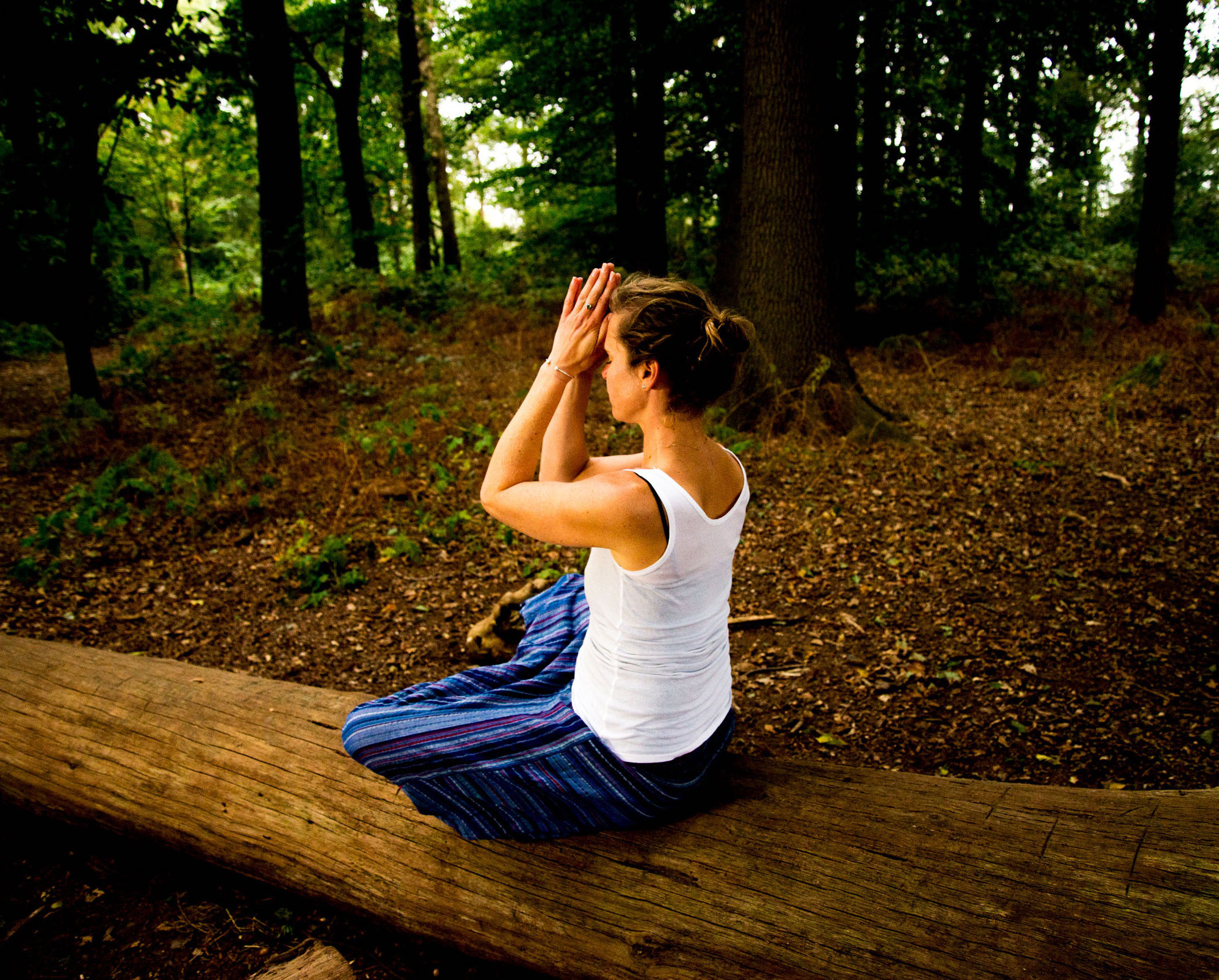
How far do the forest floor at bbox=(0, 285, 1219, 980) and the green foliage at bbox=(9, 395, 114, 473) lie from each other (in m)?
0.03

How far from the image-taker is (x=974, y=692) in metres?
3.32

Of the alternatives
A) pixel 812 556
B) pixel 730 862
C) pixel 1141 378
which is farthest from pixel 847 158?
pixel 730 862

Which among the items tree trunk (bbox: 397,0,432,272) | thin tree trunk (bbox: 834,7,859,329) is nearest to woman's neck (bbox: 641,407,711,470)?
thin tree trunk (bbox: 834,7,859,329)

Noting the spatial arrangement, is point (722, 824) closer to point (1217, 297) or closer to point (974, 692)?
point (974, 692)

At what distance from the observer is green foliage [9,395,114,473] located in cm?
596

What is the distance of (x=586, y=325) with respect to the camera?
6.23 ft

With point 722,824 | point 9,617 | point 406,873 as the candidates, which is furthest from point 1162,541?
point 9,617

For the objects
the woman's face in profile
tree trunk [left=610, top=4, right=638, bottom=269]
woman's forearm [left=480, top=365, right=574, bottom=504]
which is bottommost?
woman's forearm [left=480, top=365, right=574, bottom=504]

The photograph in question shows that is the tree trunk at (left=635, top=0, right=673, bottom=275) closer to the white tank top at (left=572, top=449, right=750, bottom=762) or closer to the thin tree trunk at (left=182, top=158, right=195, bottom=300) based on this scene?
the white tank top at (left=572, top=449, right=750, bottom=762)

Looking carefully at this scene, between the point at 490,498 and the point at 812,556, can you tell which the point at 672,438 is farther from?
the point at 812,556

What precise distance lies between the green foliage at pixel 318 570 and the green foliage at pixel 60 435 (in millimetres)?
2965

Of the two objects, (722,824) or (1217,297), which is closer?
(722,824)

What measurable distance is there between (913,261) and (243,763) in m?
Answer: 12.6

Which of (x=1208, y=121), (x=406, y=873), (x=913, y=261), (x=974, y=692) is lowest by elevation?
(x=974, y=692)
